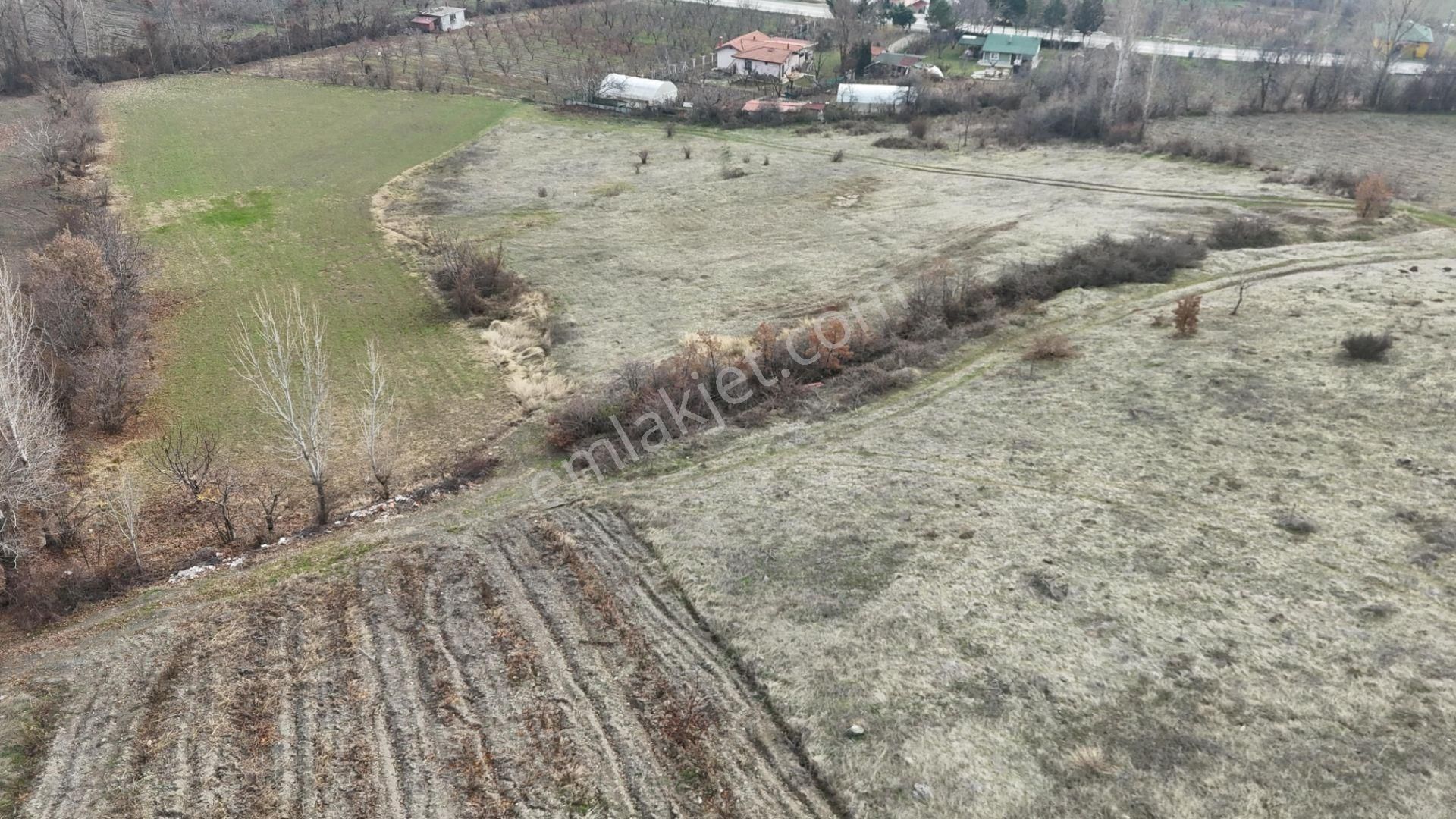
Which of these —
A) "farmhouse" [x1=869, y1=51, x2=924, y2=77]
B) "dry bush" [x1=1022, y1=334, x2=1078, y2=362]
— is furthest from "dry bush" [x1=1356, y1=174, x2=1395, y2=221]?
"farmhouse" [x1=869, y1=51, x2=924, y2=77]

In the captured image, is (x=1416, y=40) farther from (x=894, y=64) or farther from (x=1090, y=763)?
(x=1090, y=763)

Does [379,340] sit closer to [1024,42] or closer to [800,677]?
[800,677]

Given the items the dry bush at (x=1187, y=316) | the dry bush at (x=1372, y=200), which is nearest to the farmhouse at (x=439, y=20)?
the dry bush at (x=1372, y=200)

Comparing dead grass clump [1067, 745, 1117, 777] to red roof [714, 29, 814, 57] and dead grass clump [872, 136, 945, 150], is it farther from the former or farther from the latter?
red roof [714, 29, 814, 57]

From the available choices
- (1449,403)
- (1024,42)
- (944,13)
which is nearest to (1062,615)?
(1449,403)

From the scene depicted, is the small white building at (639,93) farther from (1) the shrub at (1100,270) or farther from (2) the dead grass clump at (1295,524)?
(2) the dead grass clump at (1295,524)
